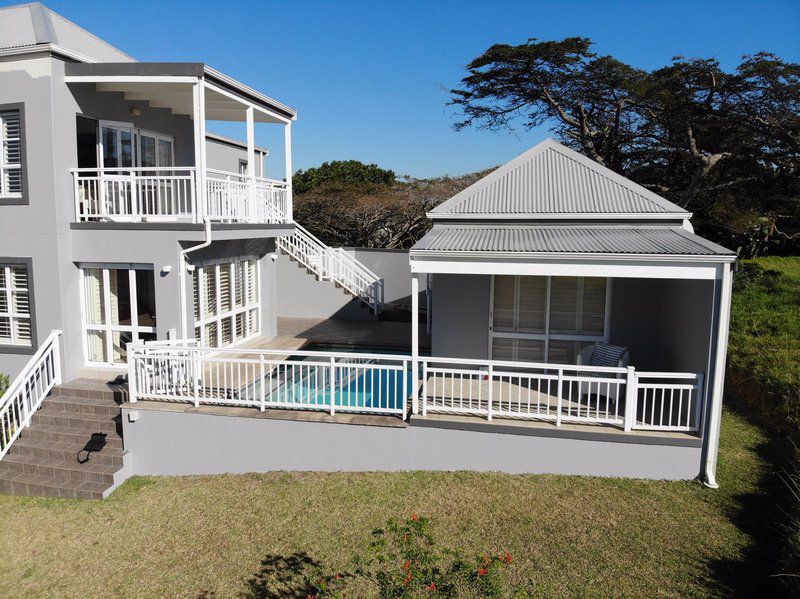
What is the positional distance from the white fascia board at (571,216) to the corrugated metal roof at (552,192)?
0.02m

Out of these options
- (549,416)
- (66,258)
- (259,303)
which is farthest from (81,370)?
(549,416)

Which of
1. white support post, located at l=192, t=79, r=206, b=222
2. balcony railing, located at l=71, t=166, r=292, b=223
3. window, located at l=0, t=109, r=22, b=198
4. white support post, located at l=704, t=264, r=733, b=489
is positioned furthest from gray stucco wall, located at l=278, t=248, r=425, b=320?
white support post, located at l=704, t=264, r=733, b=489

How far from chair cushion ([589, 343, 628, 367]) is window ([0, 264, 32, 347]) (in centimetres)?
1093

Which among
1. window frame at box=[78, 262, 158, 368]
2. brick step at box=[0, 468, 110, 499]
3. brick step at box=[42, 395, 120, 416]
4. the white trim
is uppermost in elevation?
the white trim

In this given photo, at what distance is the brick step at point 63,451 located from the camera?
9.63m

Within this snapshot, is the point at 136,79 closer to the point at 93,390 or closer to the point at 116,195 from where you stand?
the point at 116,195

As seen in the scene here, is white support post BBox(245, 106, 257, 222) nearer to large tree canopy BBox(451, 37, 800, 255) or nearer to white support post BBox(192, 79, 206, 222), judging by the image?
white support post BBox(192, 79, 206, 222)

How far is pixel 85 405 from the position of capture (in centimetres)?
1045

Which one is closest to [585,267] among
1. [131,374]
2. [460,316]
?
[460,316]

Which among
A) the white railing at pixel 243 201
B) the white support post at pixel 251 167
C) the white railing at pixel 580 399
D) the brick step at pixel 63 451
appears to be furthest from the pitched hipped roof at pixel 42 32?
the white railing at pixel 580 399

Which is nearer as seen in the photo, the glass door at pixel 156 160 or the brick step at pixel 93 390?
the brick step at pixel 93 390

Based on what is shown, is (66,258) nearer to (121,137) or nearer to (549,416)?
(121,137)

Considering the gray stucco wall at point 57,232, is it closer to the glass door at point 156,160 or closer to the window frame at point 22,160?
the window frame at point 22,160

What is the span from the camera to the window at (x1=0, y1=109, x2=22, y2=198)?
36.0 feet
